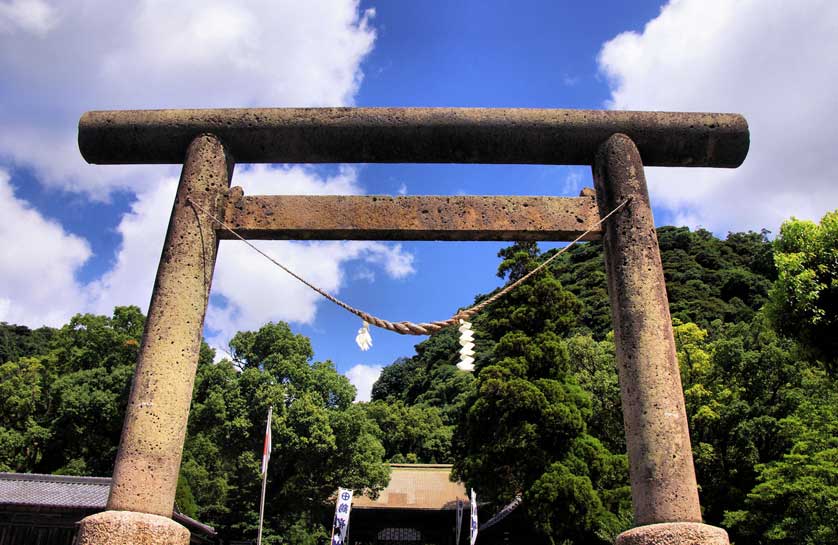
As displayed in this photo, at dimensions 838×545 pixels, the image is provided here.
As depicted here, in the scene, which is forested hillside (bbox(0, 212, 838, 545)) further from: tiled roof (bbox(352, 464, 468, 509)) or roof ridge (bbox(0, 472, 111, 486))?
roof ridge (bbox(0, 472, 111, 486))

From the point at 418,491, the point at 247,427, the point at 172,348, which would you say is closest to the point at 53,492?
the point at 247,427

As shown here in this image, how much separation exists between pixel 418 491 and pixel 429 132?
100 ft

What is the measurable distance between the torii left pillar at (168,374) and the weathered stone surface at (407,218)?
32cm

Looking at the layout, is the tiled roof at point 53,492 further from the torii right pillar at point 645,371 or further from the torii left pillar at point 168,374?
the torii right pillar at point 645,371

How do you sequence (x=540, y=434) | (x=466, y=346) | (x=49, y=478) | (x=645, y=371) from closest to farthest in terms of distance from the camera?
1. (x=645, y=371)
2. (x=466, y=346)
3. (x=49, y=478)
4. (x=540, y=434)

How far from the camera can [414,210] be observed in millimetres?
5086

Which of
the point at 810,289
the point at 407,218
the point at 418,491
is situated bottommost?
the point at 418,491

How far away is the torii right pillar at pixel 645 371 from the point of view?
3965 millimetres

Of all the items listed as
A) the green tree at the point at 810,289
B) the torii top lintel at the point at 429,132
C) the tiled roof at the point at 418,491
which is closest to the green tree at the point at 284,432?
the tiled roof at the point at 418,491

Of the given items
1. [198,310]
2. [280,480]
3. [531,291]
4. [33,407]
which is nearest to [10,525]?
[280,480]

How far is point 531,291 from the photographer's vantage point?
75.3ft

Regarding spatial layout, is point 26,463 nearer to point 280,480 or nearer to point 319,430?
point 280,480

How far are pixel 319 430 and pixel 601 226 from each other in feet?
75.8

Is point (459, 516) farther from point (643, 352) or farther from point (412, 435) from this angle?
point (643, 352)
